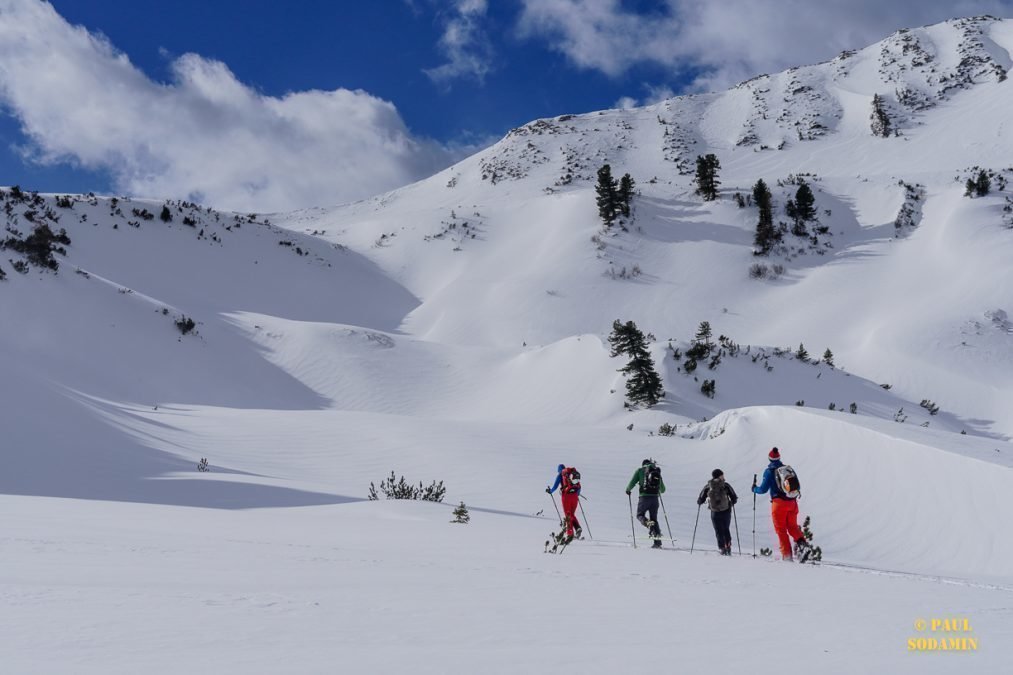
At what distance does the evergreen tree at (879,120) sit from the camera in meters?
57.0

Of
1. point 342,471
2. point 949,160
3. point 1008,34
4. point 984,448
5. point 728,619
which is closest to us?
point 728,619

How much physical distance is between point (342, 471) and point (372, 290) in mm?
27234

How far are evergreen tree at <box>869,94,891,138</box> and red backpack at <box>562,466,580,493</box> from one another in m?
60.1

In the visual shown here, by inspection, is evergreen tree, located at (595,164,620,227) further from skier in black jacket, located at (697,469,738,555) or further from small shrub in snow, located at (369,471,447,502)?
skier in black jacket, located at (697,469,738,555)

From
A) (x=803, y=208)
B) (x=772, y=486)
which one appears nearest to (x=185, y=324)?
(x=772, y=486)

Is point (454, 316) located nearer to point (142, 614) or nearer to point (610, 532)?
point (610, 532)

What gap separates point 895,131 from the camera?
5672cm

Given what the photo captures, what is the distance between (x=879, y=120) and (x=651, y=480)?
201 feet

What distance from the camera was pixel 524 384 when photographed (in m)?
25.2

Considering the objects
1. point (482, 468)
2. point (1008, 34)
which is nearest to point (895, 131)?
point (1008, 34)

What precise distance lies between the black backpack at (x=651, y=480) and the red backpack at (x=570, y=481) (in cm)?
106

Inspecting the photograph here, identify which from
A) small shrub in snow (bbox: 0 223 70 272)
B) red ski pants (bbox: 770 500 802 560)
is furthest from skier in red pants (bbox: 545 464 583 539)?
small shrub in snow (bbox: 0 223 70 272)

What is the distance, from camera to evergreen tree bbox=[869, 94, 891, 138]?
57.0 metres

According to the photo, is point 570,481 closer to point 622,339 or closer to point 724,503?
point 724,503
